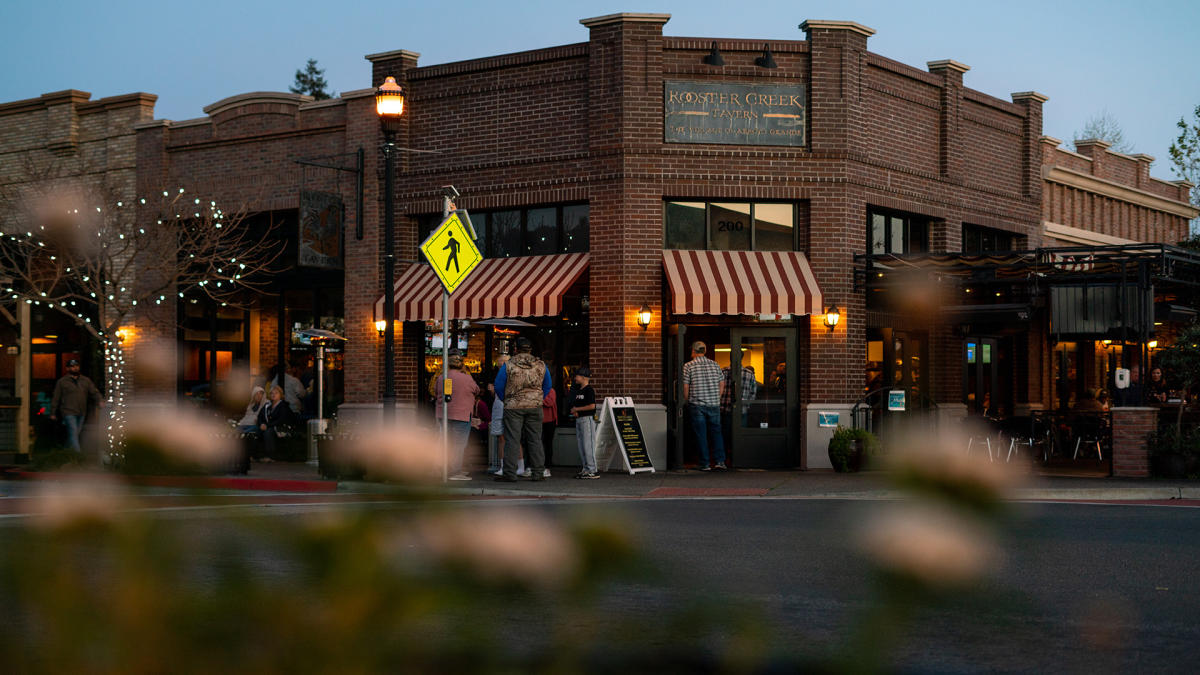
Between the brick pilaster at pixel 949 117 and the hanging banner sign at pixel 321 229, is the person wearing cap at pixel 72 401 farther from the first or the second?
the brick pilaster at pixel 949 117

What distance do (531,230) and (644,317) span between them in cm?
272

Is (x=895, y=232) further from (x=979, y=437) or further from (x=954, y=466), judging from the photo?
(x=954, y=466)

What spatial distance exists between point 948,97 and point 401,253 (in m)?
9.46

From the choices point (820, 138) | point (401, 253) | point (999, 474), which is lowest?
point (999, 474)

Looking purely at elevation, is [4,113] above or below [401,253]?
above

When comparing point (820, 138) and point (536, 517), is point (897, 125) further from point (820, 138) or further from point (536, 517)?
point (536, 517)

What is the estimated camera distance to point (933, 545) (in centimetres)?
116

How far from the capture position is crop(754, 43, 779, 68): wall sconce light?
18953 mm

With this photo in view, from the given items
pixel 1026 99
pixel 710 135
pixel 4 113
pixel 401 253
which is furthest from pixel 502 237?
pixel 4 113

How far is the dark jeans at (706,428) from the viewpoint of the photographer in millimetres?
17953

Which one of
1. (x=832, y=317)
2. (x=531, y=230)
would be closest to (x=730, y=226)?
(x=832, y=317)

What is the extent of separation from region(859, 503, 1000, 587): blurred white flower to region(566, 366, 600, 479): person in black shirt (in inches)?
628

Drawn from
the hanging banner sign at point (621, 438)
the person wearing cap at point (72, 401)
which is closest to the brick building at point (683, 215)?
the hanging banner sign at point (621, 438)

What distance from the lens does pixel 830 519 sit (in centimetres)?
1104
